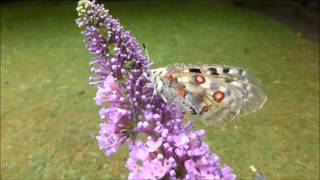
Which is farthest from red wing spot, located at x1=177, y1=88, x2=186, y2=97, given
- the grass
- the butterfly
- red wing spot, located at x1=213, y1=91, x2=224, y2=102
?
the grass

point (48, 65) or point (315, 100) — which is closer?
point (315, 100)

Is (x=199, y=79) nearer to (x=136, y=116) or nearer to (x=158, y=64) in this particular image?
(x=136, y=116)

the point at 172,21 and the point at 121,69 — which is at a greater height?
the point at 121,69

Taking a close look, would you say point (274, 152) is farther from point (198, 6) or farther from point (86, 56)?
point (198, 6)

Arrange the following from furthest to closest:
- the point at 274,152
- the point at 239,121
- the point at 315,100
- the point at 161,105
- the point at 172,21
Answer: the point at 172,21
the point at 315,100
the point at 239,121
the point at 274,152
the point at 161,105

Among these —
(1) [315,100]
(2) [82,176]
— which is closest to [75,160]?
(2) [82,176]

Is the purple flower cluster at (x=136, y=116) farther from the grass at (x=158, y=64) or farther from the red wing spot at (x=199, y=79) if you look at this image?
the grass at (x=158, y=64)

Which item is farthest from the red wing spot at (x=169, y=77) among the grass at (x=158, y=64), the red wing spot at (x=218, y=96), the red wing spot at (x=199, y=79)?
the grass at (x=158, y=64)

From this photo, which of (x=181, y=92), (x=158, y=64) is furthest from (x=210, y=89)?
(x=158, y=64)
